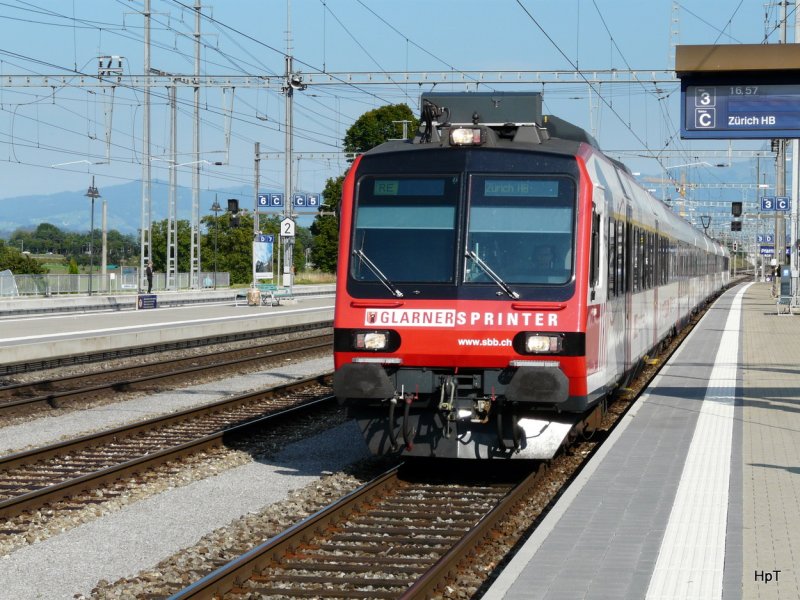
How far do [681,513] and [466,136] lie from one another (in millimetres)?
3861

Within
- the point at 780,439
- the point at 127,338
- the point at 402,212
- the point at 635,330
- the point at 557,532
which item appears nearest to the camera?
the point at 557,532

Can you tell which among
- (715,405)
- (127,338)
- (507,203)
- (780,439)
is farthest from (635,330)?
(127,338)

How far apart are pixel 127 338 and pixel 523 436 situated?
61.9ft

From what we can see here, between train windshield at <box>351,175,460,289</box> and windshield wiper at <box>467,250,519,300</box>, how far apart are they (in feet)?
0.57

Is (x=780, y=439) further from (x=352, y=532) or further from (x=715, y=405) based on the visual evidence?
(x=352, y=532)

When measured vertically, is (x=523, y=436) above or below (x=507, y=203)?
below

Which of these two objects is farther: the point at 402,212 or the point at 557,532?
the point at 402,212

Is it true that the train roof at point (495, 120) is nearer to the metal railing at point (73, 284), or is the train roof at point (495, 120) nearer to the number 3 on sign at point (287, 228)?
the number 3 on sign at point (287, 228)

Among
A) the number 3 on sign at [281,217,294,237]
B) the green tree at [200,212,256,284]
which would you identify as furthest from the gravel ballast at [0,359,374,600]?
the green tree at [200,212,256,284]

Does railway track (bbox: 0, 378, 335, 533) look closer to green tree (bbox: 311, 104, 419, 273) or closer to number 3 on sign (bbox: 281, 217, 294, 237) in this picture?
number 3 on sign (bbox: 281, 217, 294, 237)

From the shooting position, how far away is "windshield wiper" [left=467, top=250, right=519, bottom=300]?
1000cm

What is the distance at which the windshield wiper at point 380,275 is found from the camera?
33.7 feet

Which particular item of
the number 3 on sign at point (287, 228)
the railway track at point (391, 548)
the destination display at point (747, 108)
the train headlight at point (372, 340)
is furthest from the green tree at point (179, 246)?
the railway track at point (391, 548)

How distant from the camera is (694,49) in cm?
1644
